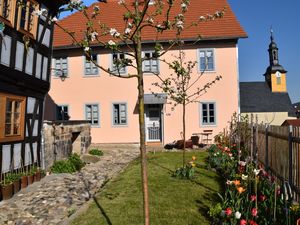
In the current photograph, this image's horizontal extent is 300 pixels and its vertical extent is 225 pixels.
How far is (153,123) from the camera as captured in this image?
2123cm

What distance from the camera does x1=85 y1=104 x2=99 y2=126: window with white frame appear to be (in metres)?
21.2

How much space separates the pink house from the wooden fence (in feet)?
34.2

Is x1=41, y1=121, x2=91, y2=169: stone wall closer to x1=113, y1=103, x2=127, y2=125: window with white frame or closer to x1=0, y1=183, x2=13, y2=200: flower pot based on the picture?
x1=113, y1=103, x2=127, y2=125: window with white frame

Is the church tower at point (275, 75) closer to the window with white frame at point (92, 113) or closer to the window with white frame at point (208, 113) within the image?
the window with white frame at point (208, 113)

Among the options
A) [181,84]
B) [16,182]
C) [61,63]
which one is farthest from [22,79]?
[61,63]

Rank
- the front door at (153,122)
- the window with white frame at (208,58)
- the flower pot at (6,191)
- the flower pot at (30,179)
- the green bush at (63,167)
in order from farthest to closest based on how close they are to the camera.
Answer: the front door at (153,122)
the window with white frame at (208,58)
the green bush at (63,167)
the flower pot at (30,179)
the flower pot at (6,191)

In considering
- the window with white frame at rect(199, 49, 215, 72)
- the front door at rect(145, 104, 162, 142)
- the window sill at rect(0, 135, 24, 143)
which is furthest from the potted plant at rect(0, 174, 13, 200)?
the window with white frame at rect(199, 49, 215, 72)

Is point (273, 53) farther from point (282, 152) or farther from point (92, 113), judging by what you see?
point (282, 152)

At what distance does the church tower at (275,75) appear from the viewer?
119 ft

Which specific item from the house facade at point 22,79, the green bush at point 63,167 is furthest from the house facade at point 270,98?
the house facade at point 22,79

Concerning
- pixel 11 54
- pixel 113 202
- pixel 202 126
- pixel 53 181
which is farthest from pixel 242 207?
pixel 202 126

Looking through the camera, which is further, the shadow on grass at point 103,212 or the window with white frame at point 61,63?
the window with white frame at point 61,63

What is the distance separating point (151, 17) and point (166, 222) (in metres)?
3.67

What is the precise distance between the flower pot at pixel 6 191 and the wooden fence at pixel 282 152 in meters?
5.90
